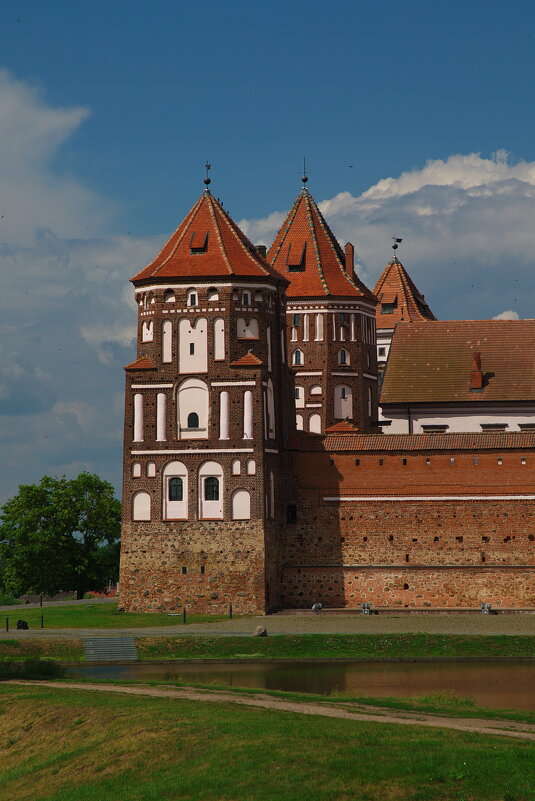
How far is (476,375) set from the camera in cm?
7381

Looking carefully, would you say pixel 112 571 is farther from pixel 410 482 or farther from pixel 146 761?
pixel 146 761

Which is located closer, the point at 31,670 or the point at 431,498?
the point at 31,670

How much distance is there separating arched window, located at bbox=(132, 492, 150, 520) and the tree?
10.6 metres

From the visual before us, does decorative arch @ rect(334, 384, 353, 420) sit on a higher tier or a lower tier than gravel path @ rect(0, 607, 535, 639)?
higher

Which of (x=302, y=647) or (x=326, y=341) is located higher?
(x=326, y=341)

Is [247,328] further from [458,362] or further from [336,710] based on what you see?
[336,710]

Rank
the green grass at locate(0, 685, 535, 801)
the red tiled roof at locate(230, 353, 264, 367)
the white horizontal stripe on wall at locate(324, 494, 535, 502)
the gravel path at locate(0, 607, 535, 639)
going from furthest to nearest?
the red tiled roof at locate(230, 353, 264, 367), the white horizontal stripe on wall at locate(324, 494, 535, 502), the gravel path at locate(0, 607, 535, 639), the green grass at locate(0, 685, 535, 801)

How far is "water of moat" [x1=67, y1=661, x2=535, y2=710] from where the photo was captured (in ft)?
123

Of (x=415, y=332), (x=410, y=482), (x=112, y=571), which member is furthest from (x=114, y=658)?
(x=415, y=332)

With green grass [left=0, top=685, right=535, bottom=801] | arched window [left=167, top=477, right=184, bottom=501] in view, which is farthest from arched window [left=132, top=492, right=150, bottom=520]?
green grass [left=0, top=685, right=535, bottom=801]

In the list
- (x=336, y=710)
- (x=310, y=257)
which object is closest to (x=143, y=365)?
(x=310, y=257)

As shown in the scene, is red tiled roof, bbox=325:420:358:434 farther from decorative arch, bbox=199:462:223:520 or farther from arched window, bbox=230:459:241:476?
decorative arch, bbox=199:462:223:520

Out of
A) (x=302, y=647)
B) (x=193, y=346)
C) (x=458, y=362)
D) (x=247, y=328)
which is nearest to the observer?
(x=302, y=647)

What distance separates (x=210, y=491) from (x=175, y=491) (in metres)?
1.55
